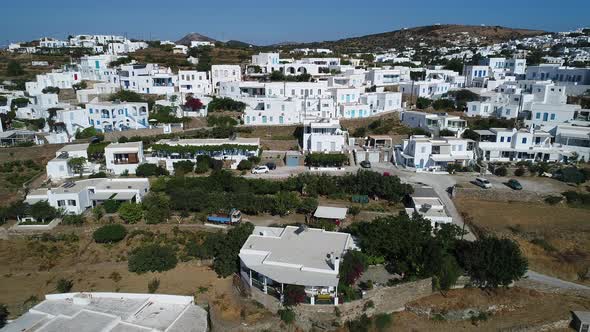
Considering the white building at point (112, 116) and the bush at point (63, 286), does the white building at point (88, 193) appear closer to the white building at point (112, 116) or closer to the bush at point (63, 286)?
the bush at point (63, 286)

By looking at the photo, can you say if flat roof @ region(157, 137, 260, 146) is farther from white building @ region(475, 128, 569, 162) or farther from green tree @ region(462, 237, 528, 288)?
green tree @ region(462, 237, 528, 288)

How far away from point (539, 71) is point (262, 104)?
3493cm

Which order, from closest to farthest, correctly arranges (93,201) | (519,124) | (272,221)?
(272,221) < (93,201) < (519,124)

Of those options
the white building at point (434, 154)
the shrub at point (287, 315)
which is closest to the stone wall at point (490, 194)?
the white building at point (434, 154)

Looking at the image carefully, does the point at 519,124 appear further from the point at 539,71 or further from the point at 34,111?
the point at 34,111

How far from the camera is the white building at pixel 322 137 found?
34.2m

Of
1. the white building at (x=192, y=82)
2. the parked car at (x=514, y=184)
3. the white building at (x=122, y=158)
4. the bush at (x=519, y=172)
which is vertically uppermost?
the white building at (x=192, y=82)

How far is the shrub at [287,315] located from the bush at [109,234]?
38.1 feet

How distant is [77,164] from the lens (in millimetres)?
30922

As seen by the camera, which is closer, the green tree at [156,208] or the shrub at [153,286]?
the shrub at [153,286]

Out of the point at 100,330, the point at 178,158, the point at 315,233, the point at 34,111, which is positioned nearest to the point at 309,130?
the point at 178,158

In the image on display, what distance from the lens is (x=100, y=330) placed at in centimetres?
1466

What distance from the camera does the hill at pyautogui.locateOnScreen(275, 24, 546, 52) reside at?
121 meters

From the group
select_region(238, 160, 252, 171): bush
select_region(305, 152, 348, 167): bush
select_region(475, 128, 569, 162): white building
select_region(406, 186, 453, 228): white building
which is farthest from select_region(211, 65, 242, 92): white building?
select_region(406, 186, 453, 228): white building
